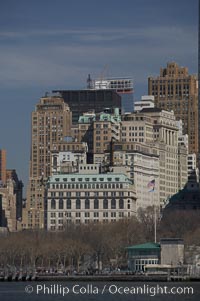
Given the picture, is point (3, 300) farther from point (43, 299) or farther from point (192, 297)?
point (192, 297)

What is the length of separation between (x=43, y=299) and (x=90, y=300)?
4.72 metres

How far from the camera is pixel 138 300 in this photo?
194 metres

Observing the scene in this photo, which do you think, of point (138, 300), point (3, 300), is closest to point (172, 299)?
point (138, 300)

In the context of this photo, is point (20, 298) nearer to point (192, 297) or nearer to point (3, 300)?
point (3, 300)

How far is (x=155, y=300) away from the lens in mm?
192125

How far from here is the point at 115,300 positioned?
642 ft

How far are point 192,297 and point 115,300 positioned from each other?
7784mm

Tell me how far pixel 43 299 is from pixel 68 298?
3.00 metres

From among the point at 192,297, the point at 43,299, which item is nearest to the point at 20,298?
the point at 43,299

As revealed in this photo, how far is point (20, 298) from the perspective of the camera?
656 feet

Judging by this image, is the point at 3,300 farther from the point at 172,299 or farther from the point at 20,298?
the point at 172,299

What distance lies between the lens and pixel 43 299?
197 m

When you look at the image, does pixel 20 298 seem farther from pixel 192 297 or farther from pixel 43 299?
pixel 192 297

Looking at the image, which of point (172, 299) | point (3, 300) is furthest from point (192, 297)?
point (3, 300)
